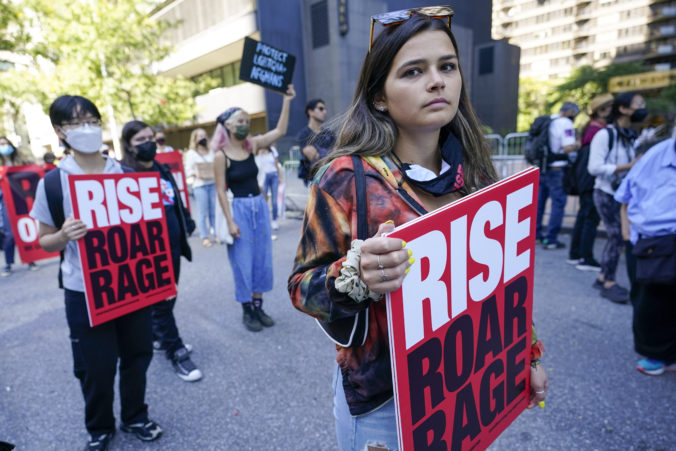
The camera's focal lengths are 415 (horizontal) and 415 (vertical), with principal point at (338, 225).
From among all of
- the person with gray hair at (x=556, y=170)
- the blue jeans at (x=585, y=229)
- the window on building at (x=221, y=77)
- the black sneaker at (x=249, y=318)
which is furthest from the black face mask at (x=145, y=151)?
the window on building at (x=221, y=77)

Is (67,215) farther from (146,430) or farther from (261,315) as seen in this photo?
(261,315)

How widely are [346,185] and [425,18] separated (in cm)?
52

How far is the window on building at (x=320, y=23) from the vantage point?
64.2 feet

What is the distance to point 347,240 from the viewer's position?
3.63 ft

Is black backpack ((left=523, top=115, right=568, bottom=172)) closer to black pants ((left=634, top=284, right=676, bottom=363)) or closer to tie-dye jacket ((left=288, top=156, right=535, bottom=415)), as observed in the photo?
black pants ((left=634, top=284, right=676, bottom=363))

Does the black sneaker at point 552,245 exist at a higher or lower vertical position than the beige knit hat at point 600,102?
lower

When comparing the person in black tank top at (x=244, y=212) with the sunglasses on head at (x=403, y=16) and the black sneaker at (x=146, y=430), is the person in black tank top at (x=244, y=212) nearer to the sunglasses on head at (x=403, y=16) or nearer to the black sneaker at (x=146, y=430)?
the black sneaker at (x=146, y=430)

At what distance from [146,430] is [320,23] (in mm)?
20538

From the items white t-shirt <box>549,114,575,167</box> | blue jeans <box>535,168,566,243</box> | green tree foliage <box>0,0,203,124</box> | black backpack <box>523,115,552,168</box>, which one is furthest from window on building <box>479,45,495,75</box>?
blue jeans <box>535,168,566,243</box>

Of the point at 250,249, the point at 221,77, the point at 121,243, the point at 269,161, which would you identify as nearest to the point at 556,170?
the point at 250,249

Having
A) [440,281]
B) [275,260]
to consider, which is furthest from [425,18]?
[275,260]

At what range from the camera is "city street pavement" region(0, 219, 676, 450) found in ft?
8.05

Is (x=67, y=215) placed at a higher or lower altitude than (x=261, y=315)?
higher

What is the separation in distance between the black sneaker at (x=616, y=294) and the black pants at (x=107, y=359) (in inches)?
165
